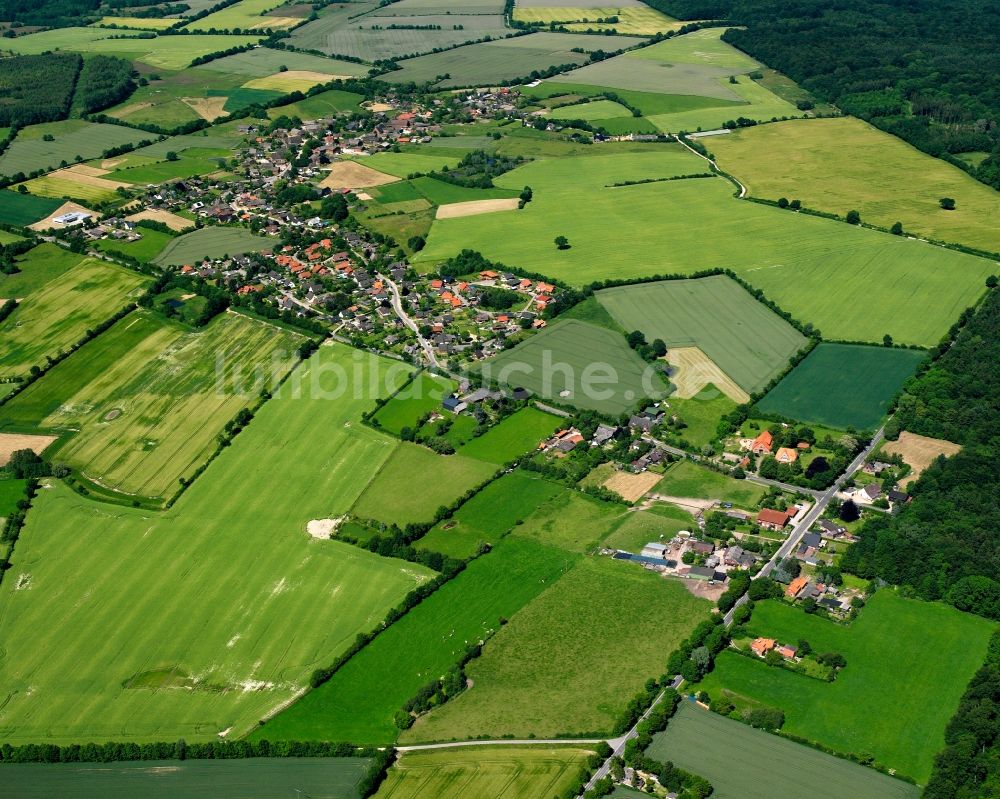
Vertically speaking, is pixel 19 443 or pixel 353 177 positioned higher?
pixel 353 177

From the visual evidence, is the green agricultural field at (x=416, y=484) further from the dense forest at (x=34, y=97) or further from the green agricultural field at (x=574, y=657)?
the dense forest at (x=34, y=97)

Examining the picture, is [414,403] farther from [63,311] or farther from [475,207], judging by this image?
[475,207]

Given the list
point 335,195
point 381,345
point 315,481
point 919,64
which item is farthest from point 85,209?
point 919,64

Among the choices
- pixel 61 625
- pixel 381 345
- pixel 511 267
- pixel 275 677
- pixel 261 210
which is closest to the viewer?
pixel 275 677

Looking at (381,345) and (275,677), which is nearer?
(275,677)

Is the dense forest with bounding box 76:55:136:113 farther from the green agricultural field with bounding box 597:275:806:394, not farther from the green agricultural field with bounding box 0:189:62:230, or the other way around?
the green agricultural field with bounding box 597:275:806:394

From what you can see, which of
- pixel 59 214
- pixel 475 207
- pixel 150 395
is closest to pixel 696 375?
pixel 150 395

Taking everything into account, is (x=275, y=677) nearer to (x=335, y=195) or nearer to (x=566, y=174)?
(x=335, y=195)
